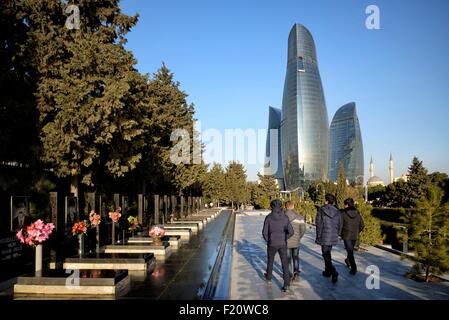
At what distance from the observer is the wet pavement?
7930 mm

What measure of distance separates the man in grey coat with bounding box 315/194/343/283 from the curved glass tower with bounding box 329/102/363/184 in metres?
173

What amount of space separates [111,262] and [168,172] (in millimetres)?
21735

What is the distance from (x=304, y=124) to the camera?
143375 mm

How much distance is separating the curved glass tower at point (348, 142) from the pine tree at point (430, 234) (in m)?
171

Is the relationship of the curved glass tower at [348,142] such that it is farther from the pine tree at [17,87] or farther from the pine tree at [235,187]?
the pine tree at [17,87]

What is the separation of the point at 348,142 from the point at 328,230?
180769 millimetres

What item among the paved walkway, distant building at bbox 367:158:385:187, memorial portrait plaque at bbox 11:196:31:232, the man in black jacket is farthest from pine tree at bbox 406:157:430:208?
distant building at bbox 367:158:385:187

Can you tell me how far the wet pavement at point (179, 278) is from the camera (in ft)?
26.0

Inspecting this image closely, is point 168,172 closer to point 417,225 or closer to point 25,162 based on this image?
point 25,162

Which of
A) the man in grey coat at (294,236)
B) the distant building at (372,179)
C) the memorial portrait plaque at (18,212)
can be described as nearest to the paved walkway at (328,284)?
the man in grey coat at (294,236)

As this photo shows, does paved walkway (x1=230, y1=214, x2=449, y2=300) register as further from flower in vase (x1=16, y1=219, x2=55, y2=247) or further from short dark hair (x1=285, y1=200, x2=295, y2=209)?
flower in vase (x1=16, y1=219, x2=55, y2=247)
